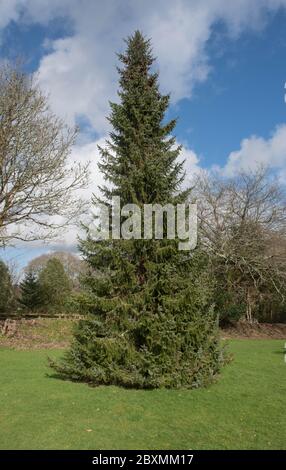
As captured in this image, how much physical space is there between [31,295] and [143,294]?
18309 millimetres

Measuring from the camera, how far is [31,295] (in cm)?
2472

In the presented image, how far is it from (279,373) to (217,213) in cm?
1480

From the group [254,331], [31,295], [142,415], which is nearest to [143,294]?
[142,415]

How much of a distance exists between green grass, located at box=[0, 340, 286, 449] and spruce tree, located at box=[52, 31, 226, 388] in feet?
1.43

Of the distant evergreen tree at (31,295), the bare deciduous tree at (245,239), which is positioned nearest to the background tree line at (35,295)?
the distant evergreen tree at (31,295)

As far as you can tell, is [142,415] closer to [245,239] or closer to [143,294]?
[143,294]

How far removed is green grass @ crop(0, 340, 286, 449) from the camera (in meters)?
5.00

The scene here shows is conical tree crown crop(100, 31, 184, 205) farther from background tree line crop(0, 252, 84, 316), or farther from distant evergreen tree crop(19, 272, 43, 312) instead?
distant evergreen tree crop(19, 272, 43, 312)

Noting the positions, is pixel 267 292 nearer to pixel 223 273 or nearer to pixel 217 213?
pixel 223 273

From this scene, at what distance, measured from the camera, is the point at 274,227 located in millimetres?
22797

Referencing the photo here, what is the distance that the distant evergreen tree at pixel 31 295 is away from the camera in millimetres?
24562

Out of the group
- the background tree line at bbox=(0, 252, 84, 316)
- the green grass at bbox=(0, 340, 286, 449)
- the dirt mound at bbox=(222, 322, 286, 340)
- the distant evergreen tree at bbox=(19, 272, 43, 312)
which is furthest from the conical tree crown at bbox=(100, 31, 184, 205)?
the distant evergreen tree at bbox=(19, 272, 43, 312)
